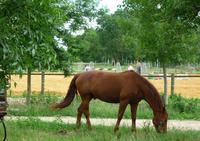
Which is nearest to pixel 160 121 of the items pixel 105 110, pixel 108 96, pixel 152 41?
pixel 108 96

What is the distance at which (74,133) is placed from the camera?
12195 millimetres

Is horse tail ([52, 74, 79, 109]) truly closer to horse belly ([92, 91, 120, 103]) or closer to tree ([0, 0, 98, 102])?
horse belly ([92, 91, 120, 103])

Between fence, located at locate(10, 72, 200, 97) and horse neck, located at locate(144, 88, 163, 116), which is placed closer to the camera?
horse neck, located at locate(144, 88, 163, 116)

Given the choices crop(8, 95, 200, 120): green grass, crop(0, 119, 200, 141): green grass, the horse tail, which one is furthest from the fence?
crop(0, 119, 200, 141): green grass

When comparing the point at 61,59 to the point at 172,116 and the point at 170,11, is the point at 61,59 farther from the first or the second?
the point at 170,11

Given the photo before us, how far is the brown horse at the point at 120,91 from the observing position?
1236cm

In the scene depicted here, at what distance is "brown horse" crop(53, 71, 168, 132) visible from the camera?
40.5ft

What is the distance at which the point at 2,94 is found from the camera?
11.3 meters

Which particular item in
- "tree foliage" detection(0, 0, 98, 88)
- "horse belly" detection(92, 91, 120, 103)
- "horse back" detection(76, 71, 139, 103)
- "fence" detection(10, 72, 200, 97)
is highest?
"tree foliage" detection(0, 0, 98, 88)

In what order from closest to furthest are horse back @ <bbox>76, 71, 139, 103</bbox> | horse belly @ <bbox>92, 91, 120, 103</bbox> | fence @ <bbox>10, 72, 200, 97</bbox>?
horse back @ <bbox>76, 71, 139, 103</bbox> < horse belly @ <bbox>92, 91, 120, 103</bbox> < fence @ <bbox>10, 72, 200, 97</bbox>

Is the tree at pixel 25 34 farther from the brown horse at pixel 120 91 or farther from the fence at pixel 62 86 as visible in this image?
the fence at pixel 62 86

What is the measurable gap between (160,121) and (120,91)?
133cm

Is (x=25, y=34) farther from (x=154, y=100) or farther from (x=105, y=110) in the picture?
(x=105, y=110)

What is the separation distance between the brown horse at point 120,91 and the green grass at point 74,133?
14.2 inches
